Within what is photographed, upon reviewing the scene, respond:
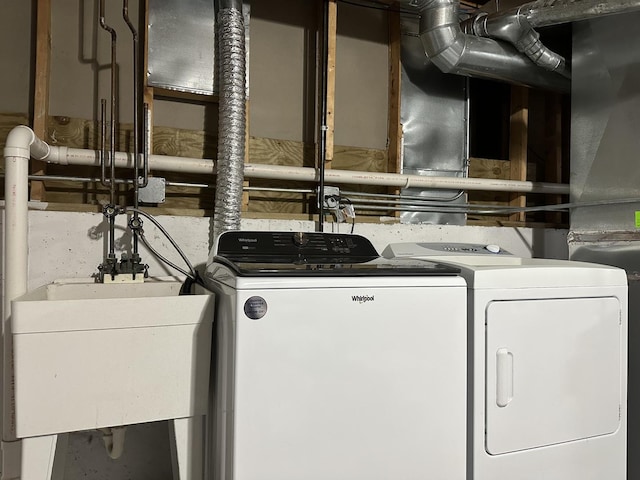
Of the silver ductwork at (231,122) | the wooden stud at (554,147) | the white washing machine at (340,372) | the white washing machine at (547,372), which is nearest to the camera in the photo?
the white washing machine at (340,372)

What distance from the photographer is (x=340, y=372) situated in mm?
1301

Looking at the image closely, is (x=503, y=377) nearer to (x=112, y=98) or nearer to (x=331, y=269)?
(x=331, y=269)

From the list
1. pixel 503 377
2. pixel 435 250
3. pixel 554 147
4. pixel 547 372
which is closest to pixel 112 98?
pixel 435 250

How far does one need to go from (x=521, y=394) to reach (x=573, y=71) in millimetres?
1707

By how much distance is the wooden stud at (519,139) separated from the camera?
105 inches

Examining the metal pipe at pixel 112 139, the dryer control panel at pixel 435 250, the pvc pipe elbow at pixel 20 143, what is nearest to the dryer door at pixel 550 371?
the dryer control panel at pixel 435 250

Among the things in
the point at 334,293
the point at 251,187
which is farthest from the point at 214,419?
the point at 251,187

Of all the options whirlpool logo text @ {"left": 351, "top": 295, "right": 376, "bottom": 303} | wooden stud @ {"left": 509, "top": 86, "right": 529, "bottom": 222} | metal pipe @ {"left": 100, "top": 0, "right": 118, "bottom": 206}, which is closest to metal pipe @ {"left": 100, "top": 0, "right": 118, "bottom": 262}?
metal pipe @ {"left": 100, "top": 0, "right": 118, "bottom": 206}

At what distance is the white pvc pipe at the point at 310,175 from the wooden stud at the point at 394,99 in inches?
6.2

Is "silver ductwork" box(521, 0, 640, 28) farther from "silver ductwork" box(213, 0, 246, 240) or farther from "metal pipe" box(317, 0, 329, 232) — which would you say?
"silver ductwork" box(213, 0, 246, 240)

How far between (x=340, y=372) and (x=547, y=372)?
702 mm

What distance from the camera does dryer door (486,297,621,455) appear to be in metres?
1.44

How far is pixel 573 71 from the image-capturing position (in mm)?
2361

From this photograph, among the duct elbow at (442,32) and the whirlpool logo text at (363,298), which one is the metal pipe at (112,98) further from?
the duct elbow at (442,32)
